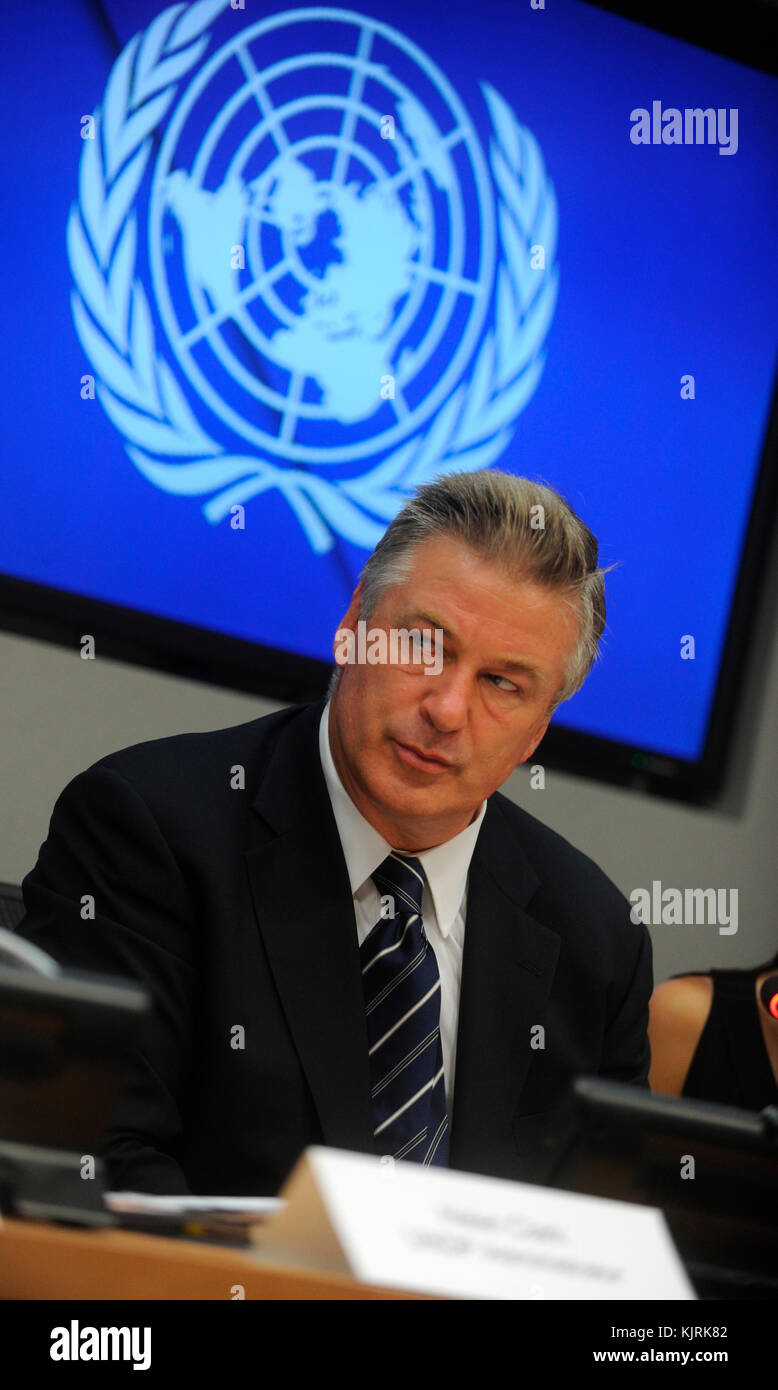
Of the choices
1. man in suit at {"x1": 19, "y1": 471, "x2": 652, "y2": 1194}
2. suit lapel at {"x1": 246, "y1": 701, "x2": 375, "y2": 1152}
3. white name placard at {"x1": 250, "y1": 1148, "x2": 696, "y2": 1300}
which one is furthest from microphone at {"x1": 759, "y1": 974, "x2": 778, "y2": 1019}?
white name placard at {"x1": 250, "y1": 1148, "x2": 696, "y2": 1300}

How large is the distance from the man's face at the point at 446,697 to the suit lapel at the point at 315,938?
8 centimetres

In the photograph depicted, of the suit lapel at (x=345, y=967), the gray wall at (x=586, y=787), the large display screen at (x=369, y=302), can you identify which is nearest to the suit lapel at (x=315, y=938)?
the suit lapel at (x=345, y=967)

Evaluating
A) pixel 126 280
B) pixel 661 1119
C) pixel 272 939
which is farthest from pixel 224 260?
pixel 661 1119

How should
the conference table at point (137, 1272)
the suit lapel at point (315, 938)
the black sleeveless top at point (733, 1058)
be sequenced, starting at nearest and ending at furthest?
1. the conference table at point (137, 1272)
2. the suit lapel at point (315, 938)
3. the black sleeveless top at point (733, 1058)

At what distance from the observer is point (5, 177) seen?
8.93 ft

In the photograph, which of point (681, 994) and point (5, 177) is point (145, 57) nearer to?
point (5, 177)

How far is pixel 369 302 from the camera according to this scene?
9.99 ft

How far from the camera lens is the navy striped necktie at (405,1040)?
164 centimetres

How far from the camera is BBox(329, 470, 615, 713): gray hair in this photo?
1831 mm

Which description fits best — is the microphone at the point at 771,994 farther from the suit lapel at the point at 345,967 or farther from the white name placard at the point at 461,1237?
the white name placard at the point at 461,1237

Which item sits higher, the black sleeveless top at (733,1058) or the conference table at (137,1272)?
the conference table at (137,1272)

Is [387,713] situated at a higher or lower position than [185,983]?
higher

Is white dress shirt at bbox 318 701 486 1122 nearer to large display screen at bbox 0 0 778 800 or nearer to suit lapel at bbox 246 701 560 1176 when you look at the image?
suit lapel at bbox 246 701 560 1176
